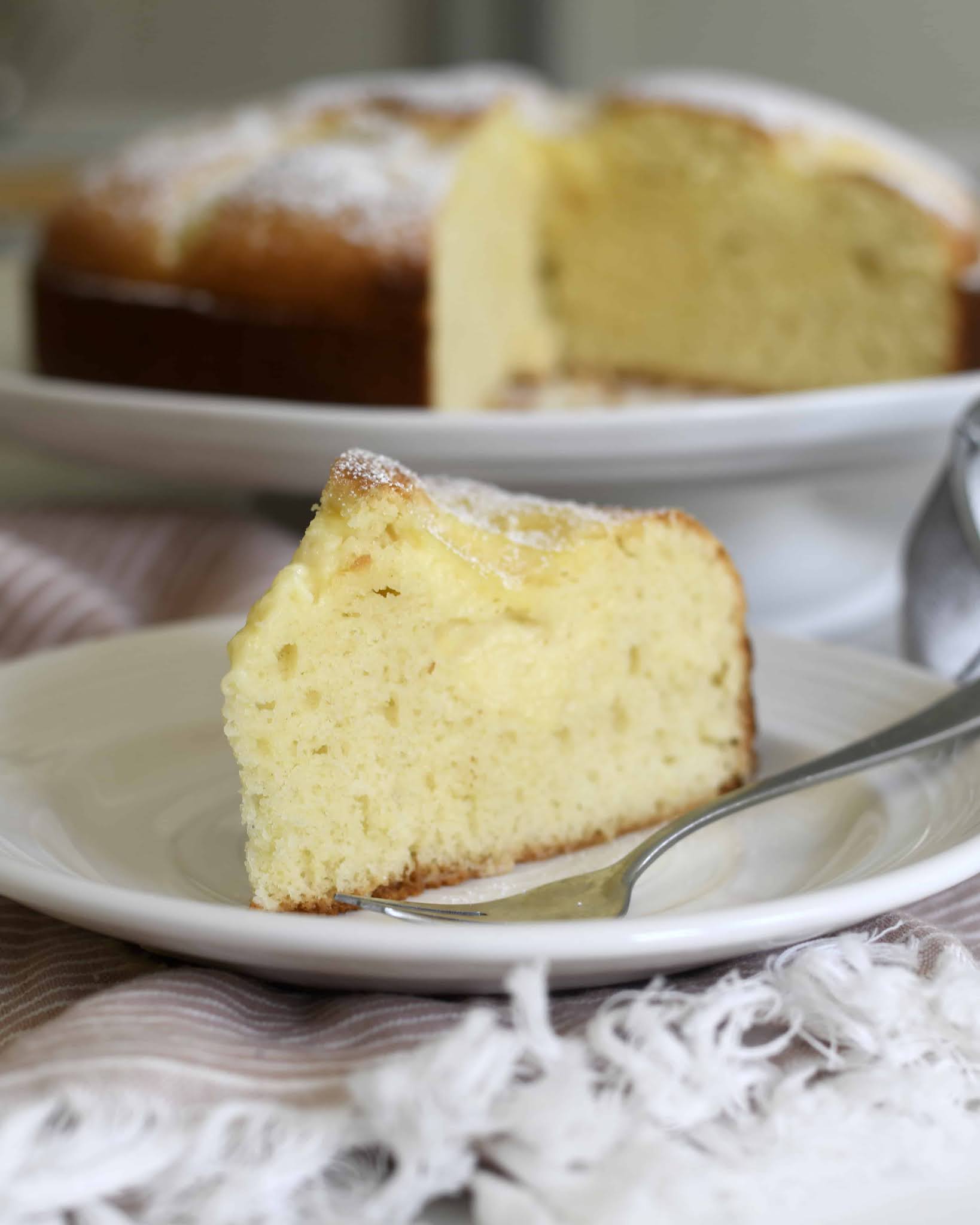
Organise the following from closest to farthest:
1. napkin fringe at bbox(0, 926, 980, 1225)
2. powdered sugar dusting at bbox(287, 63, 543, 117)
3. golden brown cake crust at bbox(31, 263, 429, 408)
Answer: napkin fringe at bbox(0, 926, 980, 1225) → golden brown cake crust at bbox(31, 263, 429, 408) → powdered sugar dusting at bbox(287, 63, 543, 117)

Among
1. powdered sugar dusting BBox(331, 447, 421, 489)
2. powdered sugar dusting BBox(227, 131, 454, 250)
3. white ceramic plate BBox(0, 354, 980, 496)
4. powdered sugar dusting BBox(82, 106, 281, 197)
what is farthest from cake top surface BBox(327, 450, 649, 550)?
powdered sugar dusting BBox(82, 106, 281, 197)

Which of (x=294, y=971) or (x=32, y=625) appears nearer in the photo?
(x=294, y=971)

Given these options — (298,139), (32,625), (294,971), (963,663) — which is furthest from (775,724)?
(298,139)

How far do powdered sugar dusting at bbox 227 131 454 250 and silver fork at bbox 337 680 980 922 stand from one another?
4.43ft

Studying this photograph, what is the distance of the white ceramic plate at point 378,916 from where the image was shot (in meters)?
0.97

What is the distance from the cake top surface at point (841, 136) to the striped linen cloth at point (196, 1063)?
1.84m

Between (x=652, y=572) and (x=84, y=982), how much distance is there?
619 millimetres

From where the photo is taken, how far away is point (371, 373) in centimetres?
239

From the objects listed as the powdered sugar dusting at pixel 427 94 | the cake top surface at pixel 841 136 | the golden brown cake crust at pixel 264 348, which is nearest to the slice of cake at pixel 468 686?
the golden brown cake crust at pixel 264 348

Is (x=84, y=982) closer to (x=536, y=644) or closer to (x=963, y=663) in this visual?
(x=536, y=644)

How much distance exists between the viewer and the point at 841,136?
288 centimetres

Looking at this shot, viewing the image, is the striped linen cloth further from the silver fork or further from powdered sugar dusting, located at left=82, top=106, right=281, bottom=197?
powdered sugar dusting, located at left=82, top=106, right=281, bottom=197

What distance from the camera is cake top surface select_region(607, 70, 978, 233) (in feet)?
9.15

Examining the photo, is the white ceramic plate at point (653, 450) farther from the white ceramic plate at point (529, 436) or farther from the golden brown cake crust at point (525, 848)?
the golden brown cake crust at point (525, 848)
